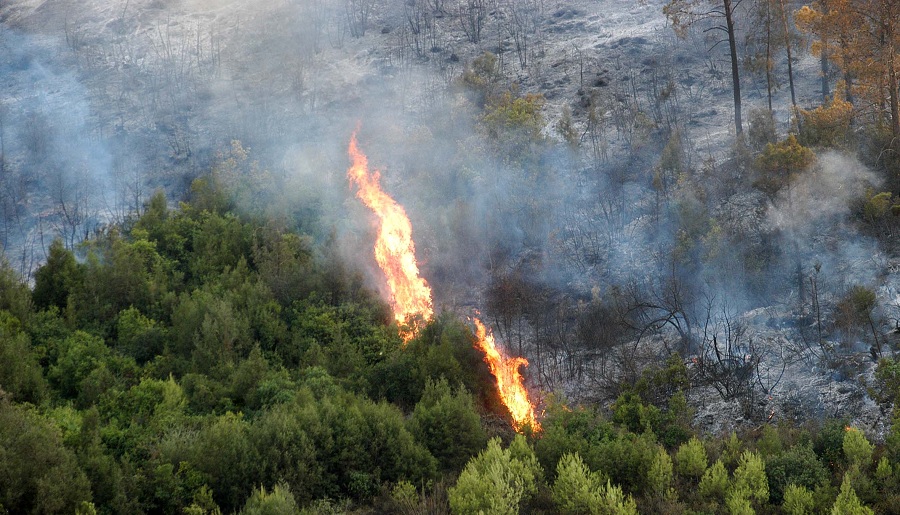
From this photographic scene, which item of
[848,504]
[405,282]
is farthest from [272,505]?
[405,282]

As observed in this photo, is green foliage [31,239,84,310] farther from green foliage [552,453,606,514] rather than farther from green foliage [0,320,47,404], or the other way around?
green foliage [552,453,606,514]

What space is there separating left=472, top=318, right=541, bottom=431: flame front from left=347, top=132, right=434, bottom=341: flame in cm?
255

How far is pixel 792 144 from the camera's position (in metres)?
25.6

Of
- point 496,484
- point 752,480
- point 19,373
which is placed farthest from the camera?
point 19,373

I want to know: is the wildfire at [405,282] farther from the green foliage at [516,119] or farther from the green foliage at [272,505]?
the green foliage at [272,505]

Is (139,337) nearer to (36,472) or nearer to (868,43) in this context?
(36,472)

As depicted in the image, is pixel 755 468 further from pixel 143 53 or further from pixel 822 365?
pixel 143 53

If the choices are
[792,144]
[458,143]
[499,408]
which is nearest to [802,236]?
[792,144]

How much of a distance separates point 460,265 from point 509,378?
7.05m

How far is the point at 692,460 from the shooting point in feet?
57.0

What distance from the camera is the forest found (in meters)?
17.6

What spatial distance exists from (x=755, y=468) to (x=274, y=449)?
10.2 m

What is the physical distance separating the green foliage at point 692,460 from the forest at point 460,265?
0.05 meters

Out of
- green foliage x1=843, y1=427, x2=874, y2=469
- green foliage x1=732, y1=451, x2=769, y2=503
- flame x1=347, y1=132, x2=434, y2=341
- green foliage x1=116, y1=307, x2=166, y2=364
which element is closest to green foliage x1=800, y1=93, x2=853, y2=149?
green foliage x1=843, y1=427, x2=874, y2=469
